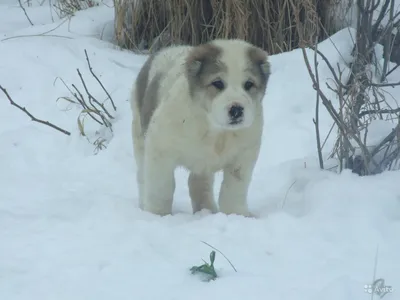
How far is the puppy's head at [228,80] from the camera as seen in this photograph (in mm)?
4023

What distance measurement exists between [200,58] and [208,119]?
34 centimetres

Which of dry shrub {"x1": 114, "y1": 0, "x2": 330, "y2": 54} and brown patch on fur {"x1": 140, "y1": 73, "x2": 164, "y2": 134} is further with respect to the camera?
dry shrub {"x1": 114, "y1": 0, "x2": 330, "y2": 54}

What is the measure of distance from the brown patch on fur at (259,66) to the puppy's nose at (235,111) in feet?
1.05

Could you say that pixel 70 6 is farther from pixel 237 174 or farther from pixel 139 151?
pixel 237 174

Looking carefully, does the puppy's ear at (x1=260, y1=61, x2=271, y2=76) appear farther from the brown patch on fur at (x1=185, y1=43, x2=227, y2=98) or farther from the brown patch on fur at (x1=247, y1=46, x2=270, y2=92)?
the brown patch on fur at (x1=185, y1=43, x2=227, y2=98)

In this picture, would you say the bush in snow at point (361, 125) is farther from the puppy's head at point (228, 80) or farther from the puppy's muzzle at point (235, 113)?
the puppy's muzzle at point (235, 113)

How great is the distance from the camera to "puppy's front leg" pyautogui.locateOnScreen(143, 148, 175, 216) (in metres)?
4.45

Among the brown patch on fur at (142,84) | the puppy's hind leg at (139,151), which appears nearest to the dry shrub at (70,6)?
the brown patch on fur at (142,84)

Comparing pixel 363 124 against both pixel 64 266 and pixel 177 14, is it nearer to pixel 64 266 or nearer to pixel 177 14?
pixel 64 266

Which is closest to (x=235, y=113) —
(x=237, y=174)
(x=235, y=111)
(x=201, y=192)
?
(x=235, y=111)

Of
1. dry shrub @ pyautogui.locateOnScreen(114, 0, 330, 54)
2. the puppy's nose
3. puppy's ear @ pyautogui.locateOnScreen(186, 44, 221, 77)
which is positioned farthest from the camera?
dry shrub @ pyautogui.locateOnScreen(114, 0, 330, 54)

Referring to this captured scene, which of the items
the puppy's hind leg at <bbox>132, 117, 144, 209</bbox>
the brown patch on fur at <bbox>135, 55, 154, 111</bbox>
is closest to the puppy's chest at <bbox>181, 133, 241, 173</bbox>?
the puppy's hind leg at <bbox>132, 117, 144, 209</bbox>

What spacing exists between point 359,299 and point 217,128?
1551mm

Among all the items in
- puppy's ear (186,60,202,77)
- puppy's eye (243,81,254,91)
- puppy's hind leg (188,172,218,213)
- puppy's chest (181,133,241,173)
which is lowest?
puppy's hind leg (188,172,218,213)
